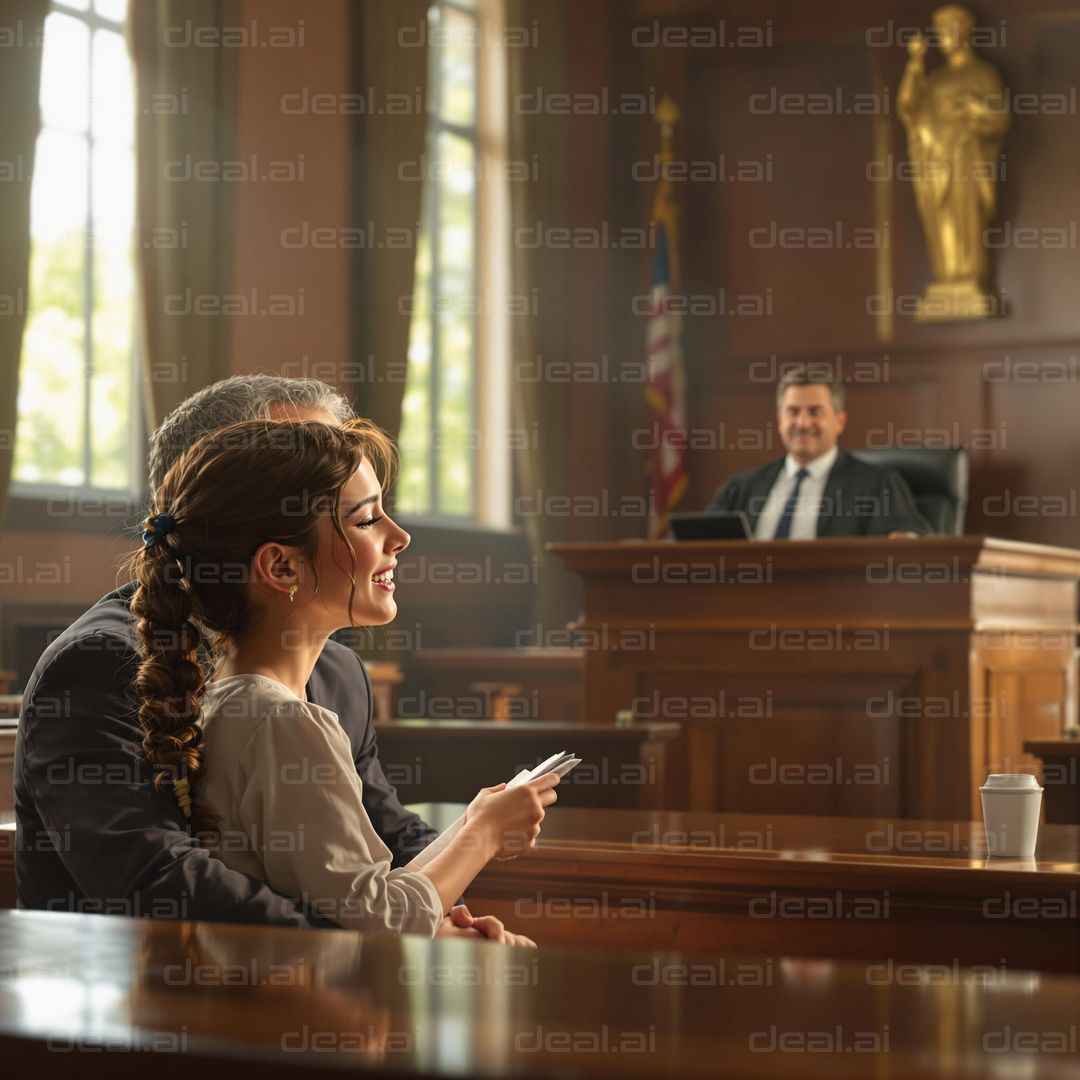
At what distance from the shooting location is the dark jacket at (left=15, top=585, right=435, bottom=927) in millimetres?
1610

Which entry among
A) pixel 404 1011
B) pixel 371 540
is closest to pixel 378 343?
pixel 371 540

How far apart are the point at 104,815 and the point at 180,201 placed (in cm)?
545

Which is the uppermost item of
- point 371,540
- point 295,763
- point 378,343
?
point 378,343

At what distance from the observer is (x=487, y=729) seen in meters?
4.39

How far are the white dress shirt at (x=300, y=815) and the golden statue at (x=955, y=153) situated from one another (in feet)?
25.5

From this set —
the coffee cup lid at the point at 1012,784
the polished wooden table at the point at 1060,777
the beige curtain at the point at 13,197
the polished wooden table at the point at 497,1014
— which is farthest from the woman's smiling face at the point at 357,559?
the beige curtain at the point at 13,197

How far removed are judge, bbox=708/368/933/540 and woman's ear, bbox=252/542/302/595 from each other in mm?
4930

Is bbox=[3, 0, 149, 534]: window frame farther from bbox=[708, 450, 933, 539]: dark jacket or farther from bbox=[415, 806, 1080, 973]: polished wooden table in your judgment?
bbox=[415, 806, 1080, 973]: polished wooden table

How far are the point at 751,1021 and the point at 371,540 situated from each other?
133cm

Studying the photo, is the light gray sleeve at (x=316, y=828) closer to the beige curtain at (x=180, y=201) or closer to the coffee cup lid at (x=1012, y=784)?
the coffee cup lid at (x=1012, y=784)

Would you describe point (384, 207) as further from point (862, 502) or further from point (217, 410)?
point (217, 410)

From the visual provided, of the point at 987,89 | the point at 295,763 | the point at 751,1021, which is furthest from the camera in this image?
the point at 987,89

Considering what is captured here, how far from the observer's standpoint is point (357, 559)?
190 cm

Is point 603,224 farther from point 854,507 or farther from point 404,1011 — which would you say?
point 404,1011
